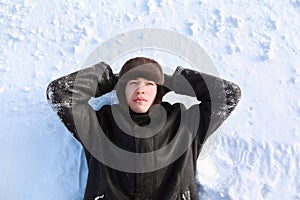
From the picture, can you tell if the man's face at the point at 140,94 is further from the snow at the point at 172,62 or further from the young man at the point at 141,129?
the snow at the point at 172,62

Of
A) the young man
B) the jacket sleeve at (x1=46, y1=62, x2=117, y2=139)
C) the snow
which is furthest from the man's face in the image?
the snow

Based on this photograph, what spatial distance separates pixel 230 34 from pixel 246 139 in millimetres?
618

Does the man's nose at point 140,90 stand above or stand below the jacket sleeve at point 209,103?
above

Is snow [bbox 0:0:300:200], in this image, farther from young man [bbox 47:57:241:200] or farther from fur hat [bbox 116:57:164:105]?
fur hat [bbox 116:57:164:105]

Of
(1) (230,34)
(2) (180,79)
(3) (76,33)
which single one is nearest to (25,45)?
(3) (76,33)

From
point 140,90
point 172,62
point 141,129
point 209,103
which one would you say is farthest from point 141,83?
point 172,62

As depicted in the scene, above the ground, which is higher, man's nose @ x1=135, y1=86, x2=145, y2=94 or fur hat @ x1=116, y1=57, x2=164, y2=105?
fur hat @ x1=116, y1=57, x2=164, y2=105

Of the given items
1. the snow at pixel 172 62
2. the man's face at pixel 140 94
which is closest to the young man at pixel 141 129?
the man's face at pixel 140 94

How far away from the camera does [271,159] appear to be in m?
1.80

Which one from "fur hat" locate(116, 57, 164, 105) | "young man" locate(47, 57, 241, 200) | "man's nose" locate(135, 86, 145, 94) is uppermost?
"fur hat" locate(116, 57, 164, 105)

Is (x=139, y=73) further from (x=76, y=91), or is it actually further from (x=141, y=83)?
(x=76, y=91)

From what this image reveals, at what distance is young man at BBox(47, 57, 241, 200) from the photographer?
164cm

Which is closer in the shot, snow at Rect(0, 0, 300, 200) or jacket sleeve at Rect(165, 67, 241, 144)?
jacket sleeve at Rect(165, 67, 241, 144)

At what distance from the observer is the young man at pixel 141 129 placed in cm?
164
